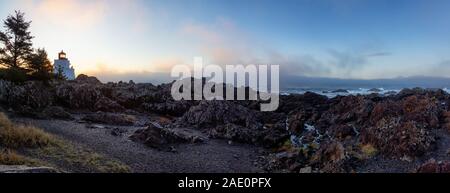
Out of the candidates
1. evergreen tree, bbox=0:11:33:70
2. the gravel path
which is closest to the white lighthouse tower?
evergreen tree, bbox=0:11:33:70

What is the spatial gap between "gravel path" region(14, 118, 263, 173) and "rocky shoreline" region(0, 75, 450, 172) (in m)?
0.55

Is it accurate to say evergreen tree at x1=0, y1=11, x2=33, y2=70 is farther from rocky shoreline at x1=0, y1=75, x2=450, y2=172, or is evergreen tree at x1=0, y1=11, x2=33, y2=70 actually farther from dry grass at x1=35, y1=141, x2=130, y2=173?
dry grass at x1=35, y1=141, x2=130, y2=173

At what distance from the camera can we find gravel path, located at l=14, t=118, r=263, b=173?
12688 mm

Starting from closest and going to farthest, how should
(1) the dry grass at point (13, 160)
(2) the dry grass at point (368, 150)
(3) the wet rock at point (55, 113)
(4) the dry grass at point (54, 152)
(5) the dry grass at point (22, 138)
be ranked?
1. (1) the dry grass at point (13, 160)
2. (4) the dry grass at point (54, 152)
3. (5) the dry grass at point (22, 138)
4. (2) the dry grass at point (368, 150)
5. (3) the wet rock at point (55, 113)

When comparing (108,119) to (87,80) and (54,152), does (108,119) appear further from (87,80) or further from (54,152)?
Answer: (87,80)

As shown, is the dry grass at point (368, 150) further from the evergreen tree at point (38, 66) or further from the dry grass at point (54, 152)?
the evergreen tree at point (38, 66)

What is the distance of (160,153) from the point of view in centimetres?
1478

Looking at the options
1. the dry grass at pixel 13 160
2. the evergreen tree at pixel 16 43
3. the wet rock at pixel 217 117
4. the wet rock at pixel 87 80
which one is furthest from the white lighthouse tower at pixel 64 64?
the dry grass at pixel 13 160

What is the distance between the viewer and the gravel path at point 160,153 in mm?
12688

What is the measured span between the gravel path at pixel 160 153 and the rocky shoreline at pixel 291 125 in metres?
0.55
